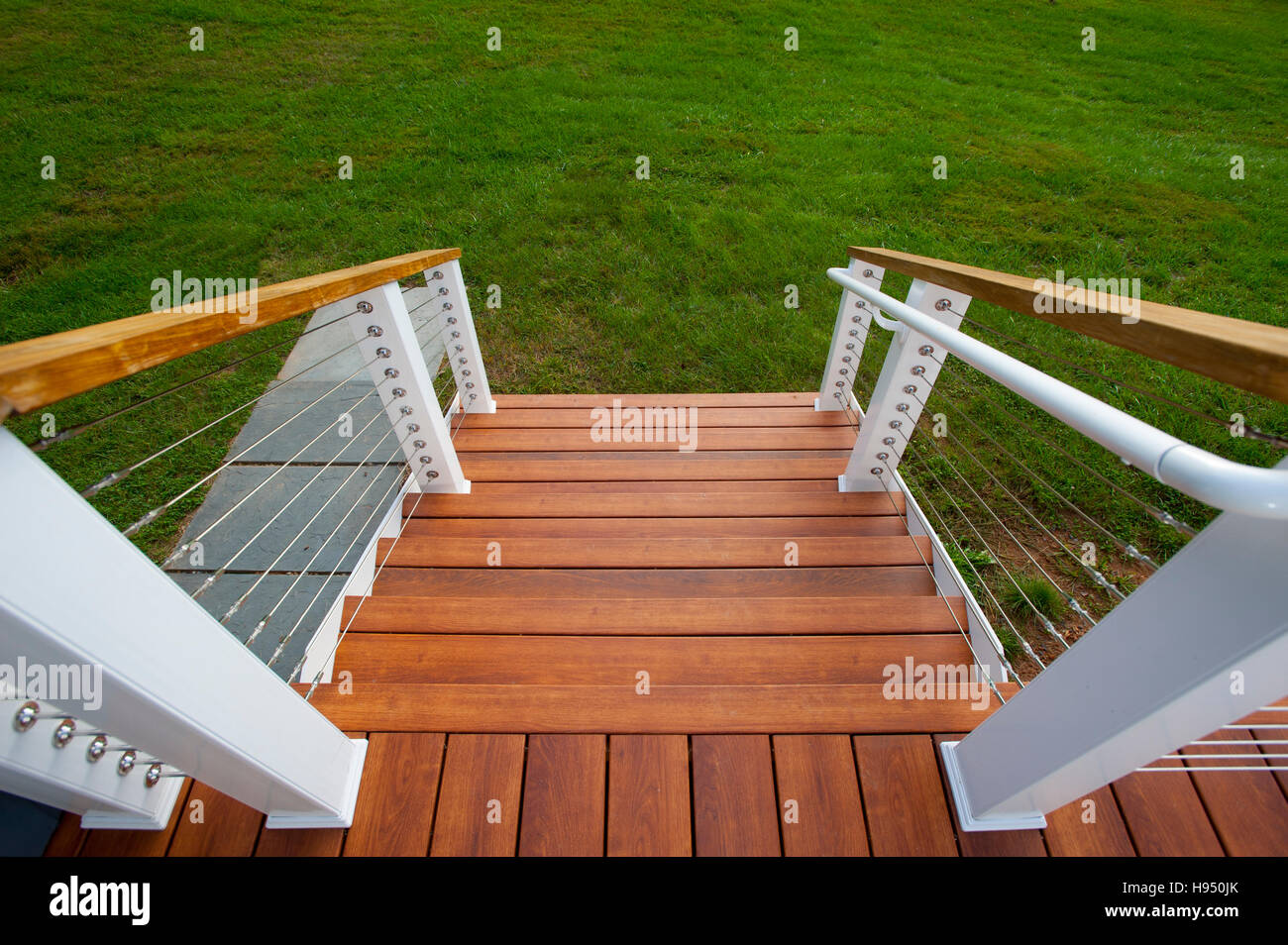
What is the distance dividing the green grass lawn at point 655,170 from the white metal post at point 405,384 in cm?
160

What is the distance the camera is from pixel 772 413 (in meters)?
3.44

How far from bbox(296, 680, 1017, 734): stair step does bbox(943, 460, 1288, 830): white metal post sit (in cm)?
34

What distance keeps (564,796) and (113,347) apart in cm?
124

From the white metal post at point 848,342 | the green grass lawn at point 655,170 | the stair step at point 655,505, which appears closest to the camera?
the stair step at point 655,505

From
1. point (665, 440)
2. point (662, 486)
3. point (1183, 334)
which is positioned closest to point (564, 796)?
point (1183, 334)

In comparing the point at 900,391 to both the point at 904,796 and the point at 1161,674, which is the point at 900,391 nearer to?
the point at 904,796

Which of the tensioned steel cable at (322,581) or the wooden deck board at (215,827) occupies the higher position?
the tensioned steel cable at (322,581)

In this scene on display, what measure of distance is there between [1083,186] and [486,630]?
6.95 meters

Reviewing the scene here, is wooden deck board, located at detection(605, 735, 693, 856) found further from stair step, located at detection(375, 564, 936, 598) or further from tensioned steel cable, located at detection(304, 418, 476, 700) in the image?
tensioned steel cable, located at detection(304, 418, 476, 700)

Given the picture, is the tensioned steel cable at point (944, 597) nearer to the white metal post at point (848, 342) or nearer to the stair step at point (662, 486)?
the stair step at point (662, 486)

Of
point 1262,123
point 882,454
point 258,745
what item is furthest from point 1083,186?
point 258,745

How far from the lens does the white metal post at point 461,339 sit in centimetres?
272

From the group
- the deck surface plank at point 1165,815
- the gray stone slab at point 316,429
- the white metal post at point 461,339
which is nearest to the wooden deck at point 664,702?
the deck surface plank at point 1165,815

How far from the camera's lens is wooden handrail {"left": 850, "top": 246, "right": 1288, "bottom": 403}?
2.19 feet
